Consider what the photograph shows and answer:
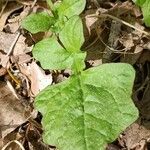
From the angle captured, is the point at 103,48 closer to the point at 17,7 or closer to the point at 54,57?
the point at 54,57

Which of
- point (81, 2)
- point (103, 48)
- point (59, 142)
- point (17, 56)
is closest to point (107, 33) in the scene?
point (103, 48)

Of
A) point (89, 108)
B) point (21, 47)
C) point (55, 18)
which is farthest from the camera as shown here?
point (21, 47)

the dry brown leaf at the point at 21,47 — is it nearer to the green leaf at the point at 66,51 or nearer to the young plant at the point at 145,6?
the green leaf at the point at 66,51

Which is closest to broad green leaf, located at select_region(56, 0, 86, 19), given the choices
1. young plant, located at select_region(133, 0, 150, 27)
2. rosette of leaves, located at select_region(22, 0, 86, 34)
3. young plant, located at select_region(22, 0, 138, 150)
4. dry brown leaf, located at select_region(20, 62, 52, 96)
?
rosette of leaves, located at select_region(22, 0, 86, 34)

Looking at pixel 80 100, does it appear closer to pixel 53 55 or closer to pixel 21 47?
pixel 53 55

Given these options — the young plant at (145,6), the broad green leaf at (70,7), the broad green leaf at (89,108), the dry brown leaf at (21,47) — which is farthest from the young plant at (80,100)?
the dry brown leaf at (21,47)

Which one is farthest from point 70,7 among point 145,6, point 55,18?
point 145,6

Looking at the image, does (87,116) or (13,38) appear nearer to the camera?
(87,116)

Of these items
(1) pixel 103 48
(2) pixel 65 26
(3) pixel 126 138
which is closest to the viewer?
(2) pixel 65 26
